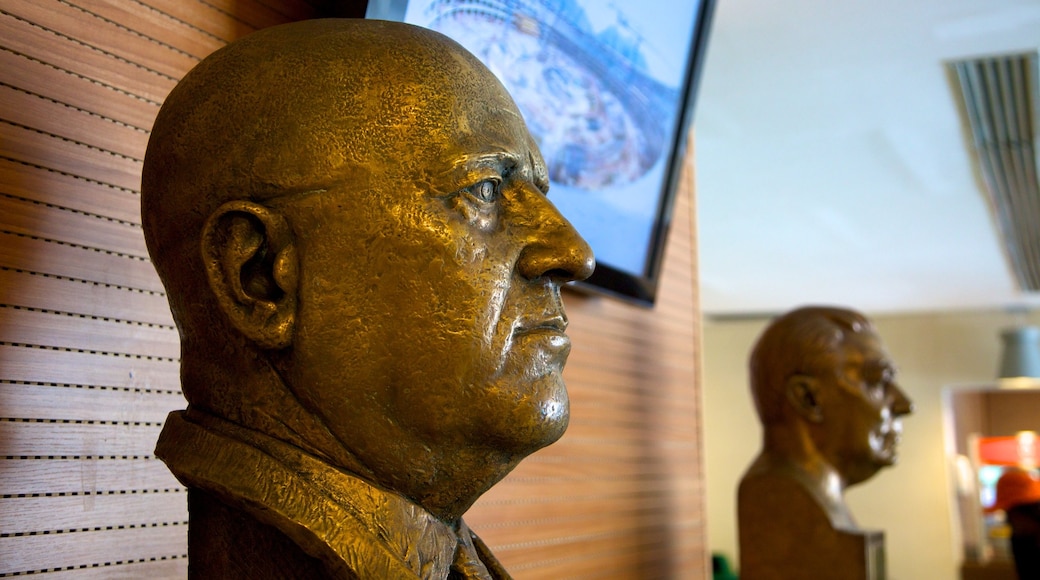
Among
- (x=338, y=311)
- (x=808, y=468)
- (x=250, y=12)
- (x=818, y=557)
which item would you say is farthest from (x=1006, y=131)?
(x=338, y=311)

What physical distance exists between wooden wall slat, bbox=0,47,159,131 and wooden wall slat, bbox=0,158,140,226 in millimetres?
112

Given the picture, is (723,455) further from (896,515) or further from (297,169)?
(297,169)

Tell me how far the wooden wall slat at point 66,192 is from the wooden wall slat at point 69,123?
62 millimetres

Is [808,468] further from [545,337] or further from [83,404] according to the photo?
[83,404]

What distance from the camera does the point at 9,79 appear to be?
4.64 ft

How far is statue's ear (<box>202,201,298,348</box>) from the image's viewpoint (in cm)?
112

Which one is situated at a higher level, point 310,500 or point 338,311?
point 338,311

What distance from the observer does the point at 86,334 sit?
1.48 metres

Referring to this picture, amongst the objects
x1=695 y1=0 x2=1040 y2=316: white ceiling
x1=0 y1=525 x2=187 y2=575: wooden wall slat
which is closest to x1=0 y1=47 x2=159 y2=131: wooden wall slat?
x1=0 y1=525 x2=187 y2=575: wooden wall slat

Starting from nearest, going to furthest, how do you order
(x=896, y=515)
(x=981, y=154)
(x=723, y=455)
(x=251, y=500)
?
(x=251, y=500), (x=981, y=154), (x=896, y=515), (x=723, y=455)

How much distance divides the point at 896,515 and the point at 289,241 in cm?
1131

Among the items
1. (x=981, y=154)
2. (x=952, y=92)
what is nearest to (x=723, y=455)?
(x=981, y=154)

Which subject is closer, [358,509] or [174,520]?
[358,509]

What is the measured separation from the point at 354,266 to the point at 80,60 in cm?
70
